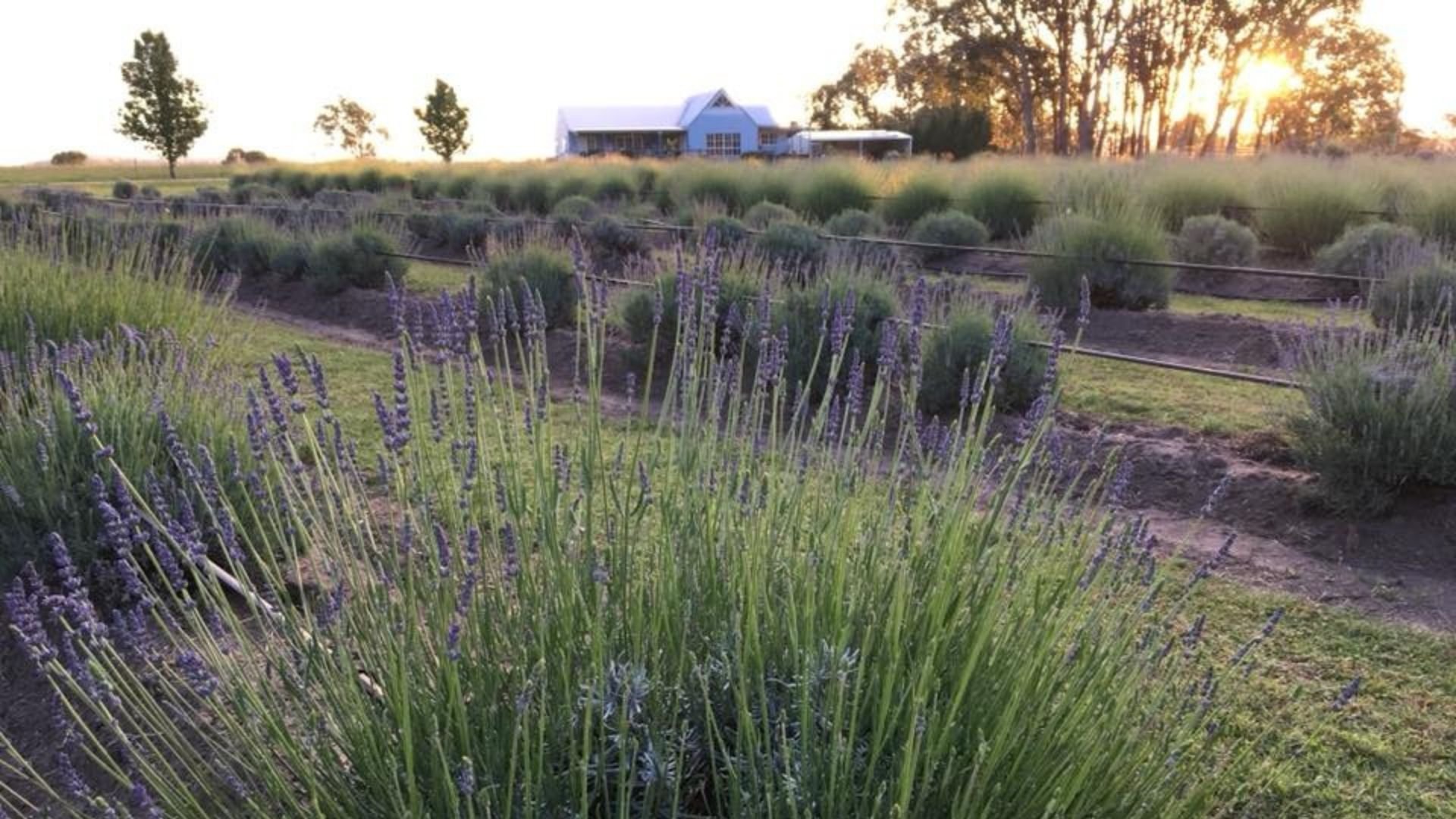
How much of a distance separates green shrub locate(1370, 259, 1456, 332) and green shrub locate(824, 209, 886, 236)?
241 inches

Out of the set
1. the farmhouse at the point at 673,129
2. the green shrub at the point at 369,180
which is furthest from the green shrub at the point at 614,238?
the farmhouse at the point at 673,129

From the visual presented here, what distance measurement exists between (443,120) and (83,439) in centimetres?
4393

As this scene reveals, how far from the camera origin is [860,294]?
271 inches

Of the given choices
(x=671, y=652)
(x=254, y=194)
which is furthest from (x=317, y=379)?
(x=254, y=194)

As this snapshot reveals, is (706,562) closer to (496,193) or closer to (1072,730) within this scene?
(1072,730)

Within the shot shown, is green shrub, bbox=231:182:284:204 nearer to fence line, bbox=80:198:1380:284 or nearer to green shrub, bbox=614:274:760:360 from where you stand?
fence line, bbox=80:198:1380:284

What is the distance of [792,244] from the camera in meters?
10.6

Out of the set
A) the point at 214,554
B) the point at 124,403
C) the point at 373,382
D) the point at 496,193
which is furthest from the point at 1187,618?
the point at 496,193

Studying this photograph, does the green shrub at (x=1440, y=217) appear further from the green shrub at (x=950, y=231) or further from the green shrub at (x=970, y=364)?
the green shrub at (x=970, y=364)

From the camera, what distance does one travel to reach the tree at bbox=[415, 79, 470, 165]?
146 ft

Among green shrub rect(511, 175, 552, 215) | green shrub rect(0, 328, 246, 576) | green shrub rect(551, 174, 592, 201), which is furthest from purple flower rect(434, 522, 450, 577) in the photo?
green shrub rect(511, 175, 552, 215)

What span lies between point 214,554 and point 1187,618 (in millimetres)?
3415

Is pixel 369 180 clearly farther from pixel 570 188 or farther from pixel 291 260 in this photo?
pixel 291 260

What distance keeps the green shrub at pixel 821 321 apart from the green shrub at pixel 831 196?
9.02 m
